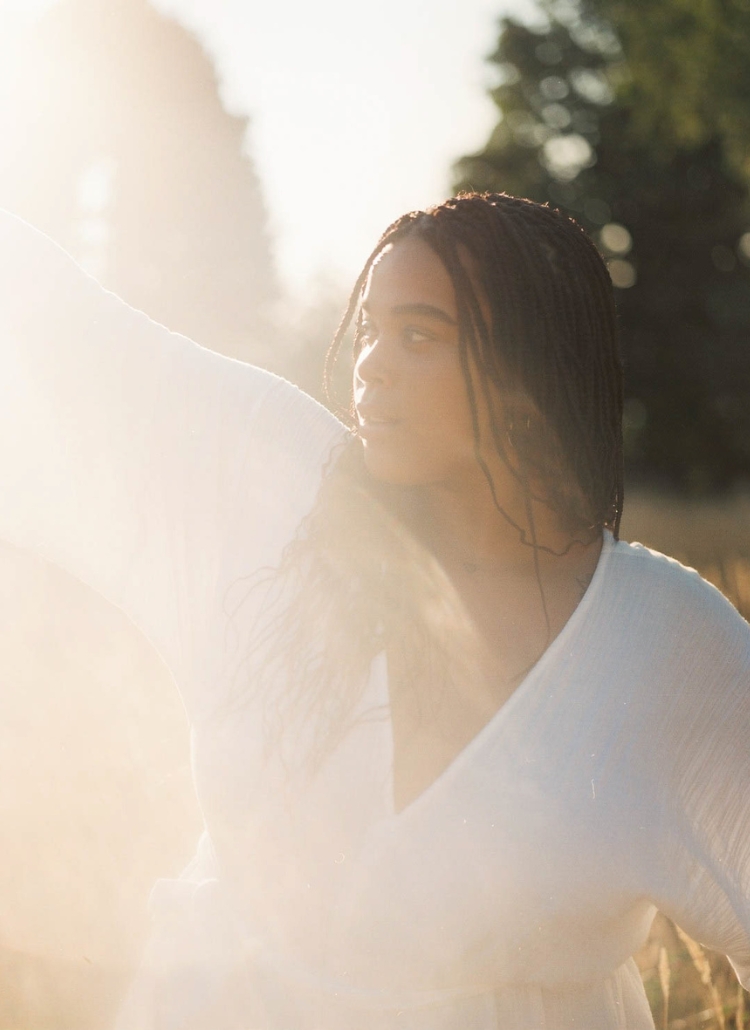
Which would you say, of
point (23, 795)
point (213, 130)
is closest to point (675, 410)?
point (213, 130)

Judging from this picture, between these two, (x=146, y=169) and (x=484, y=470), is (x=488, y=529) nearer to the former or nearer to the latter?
(x=484, y=470)

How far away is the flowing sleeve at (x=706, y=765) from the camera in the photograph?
6.79ft

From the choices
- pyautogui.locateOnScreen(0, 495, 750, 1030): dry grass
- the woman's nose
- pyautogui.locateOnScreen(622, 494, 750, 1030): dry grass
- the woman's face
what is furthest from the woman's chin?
pyautogui.locateOnScreen(0, 495, 750, 1030): dry grass

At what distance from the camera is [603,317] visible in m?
2.15

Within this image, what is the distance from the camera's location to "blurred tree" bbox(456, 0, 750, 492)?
75.9ft

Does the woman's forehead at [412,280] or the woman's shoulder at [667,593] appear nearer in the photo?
the woman's forehead at [412,280]

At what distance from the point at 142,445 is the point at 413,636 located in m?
0.66

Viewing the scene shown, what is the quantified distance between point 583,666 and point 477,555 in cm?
29

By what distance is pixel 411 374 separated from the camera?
1949mm

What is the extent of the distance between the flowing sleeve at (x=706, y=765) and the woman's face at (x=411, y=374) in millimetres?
607

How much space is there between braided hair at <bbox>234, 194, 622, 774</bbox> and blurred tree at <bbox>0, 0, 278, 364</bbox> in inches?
224

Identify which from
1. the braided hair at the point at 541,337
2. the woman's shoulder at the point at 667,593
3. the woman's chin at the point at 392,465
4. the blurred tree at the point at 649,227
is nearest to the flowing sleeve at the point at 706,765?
the woman's shoulder at the point at 667,593

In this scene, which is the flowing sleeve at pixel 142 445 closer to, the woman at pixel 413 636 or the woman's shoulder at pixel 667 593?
the woman at pixel 413 636

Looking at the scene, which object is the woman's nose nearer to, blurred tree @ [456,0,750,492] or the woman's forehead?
the woman's forehead
